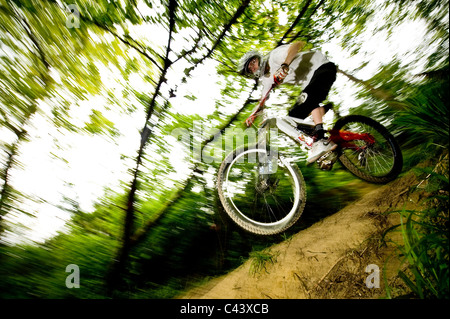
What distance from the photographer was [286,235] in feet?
6.63

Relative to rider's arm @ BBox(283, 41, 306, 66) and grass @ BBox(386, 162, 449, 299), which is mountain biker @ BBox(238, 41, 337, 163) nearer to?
rider's arm @ BBox(283, 41, 306, 66)

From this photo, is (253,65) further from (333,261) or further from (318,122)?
(333,261)

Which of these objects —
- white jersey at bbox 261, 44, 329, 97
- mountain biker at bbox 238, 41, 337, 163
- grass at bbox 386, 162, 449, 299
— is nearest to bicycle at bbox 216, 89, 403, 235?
mountain biker at bbox 238, 41, 337, 163

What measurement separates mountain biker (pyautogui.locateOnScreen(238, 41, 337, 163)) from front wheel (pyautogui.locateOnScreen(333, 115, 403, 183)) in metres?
0.34

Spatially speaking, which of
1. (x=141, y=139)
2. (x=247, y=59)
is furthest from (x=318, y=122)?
(x=141, y=139)

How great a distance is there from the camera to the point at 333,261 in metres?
1.57

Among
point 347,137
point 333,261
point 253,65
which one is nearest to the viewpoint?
point 333,261

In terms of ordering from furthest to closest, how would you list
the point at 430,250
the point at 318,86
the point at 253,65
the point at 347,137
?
the point at 253,65, the point at 347,137, the point at 318,86, the point at 430,250

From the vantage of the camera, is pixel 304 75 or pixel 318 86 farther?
pixel 304 75

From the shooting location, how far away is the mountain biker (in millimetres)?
1916

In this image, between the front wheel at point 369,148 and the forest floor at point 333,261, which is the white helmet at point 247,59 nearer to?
the front wheel at point 369,148

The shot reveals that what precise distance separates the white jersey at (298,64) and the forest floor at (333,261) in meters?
1.53

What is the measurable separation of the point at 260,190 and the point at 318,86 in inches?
54.2
